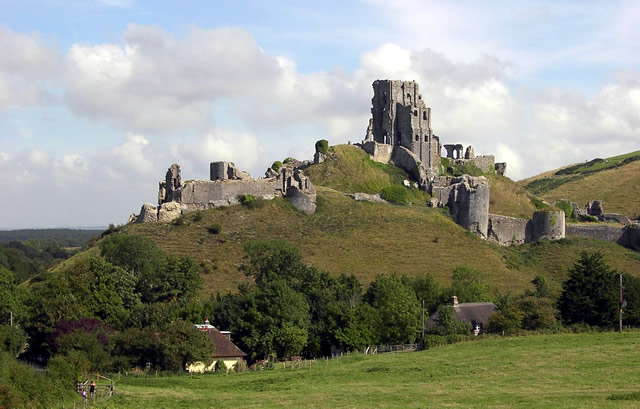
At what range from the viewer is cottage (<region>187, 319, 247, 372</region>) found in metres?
54.3

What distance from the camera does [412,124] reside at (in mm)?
108438

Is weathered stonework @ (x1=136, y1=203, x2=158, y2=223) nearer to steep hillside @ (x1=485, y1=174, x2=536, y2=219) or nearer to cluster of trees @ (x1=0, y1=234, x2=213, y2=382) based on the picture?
cluster of trees @ (x1=0, y1=234, x2=213, y2=382)

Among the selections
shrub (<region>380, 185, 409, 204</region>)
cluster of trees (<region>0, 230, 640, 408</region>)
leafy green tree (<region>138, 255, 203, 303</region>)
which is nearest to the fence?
cluster of trees (<region>0, 230, 640, 408</region>)

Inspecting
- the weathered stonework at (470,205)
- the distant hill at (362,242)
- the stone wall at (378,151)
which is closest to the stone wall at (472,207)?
the weathered stonework at (470,205)

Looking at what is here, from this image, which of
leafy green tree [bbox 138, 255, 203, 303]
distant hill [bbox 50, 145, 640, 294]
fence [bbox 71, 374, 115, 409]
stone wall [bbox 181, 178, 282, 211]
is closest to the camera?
fence [bbox 71, 374, 115, 409]

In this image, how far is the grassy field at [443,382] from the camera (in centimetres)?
3791

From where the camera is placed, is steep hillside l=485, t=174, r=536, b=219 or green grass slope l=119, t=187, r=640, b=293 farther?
steep hillside l=485, t=174, r=536, b=219

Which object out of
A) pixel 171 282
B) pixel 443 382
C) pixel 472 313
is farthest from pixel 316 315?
pixel 443 382

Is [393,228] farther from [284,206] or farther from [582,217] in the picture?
[582,217]

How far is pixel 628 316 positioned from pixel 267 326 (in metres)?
21.9

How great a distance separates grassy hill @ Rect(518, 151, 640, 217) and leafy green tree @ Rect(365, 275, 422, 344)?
217ft

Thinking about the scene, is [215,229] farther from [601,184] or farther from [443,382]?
[601,184]

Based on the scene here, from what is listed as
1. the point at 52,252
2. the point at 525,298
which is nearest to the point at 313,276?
the point at 525,298

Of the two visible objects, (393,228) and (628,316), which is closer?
(628,316)
